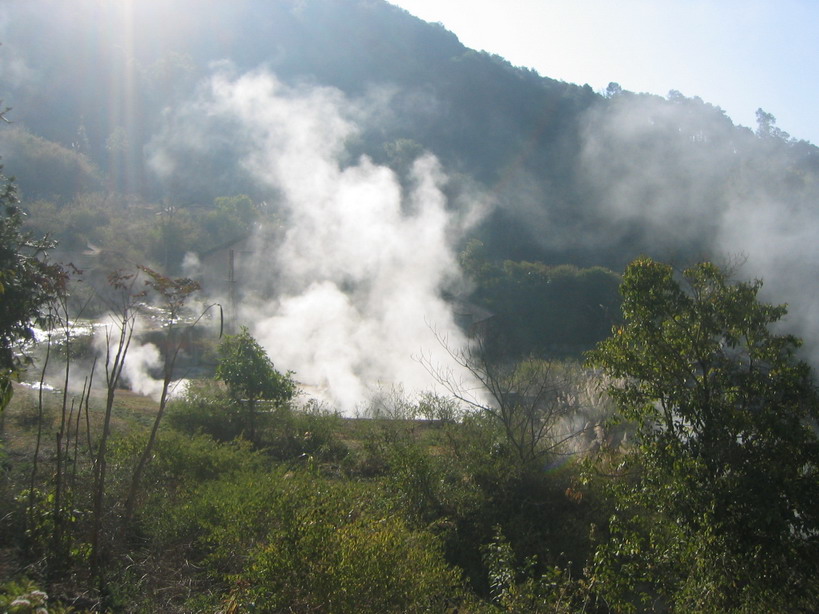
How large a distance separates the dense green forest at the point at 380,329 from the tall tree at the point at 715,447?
0.02 meters

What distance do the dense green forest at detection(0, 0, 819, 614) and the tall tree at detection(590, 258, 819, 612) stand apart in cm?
2

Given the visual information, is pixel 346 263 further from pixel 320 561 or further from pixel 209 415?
pixel 320 561

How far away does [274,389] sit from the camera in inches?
428

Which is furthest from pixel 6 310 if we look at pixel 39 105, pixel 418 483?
pixel 39 105

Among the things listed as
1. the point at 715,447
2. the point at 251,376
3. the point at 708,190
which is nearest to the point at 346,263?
the point at 251,376

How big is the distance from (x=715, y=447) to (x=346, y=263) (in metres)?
18.8

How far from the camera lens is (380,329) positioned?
18.5 m

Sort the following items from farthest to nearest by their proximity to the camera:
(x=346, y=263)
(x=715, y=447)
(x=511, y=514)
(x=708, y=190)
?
(x=708, y=190), (x=346, y=263), (x=511, y=514), (x=715, y=447)

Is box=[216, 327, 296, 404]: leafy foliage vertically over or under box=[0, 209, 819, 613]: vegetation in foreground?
over

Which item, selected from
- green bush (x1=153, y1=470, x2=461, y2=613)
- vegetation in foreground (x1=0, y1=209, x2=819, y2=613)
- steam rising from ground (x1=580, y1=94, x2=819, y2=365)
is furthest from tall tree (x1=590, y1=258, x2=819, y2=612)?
steam rising from ground (x1=580, y1=94, x2=819, y2=365)

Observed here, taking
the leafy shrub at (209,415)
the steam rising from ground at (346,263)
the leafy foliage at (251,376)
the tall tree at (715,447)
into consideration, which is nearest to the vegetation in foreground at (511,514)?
the tall tree at (715,447)

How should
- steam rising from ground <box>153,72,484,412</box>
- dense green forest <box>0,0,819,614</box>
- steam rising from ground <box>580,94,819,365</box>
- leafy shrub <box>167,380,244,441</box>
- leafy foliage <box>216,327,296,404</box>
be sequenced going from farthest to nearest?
1. steam rising from ground <box>580,94,819,365</box>
2. steam rising from ground <box>153,72,484,412</box>
3. leafy foliage <box>216,327,296,404</box>
4. leafy shrub <box>167,380,244,441</box>
5. dense green forest <box>0,0,819,614</box>

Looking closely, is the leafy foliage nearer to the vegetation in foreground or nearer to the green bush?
the vegetation in foreground

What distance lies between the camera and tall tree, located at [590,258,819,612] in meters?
3.70
